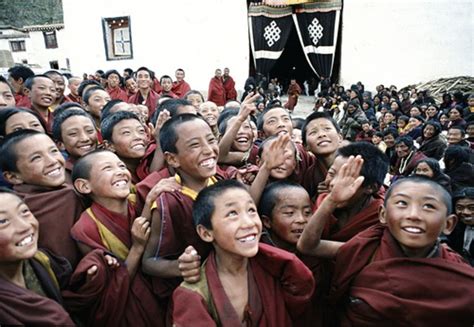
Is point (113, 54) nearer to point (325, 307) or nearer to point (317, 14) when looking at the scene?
point (317, 14)

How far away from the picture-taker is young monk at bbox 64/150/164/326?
149 cm

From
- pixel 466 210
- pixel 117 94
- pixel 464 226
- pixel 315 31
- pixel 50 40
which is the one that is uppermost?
pixel 50 40

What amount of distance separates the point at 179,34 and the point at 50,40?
17.0 metres

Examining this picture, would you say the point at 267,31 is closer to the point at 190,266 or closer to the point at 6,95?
the point at 6,95

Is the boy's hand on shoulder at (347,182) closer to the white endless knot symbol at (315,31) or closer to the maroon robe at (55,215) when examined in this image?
the maroon robe at (55,215)

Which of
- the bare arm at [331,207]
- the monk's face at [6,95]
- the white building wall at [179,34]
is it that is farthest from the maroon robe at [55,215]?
the white building wall at [179,34]

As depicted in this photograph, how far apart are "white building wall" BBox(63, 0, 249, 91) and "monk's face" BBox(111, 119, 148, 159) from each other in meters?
9.43

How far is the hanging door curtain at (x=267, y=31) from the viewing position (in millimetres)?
11156

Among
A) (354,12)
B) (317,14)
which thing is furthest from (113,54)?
(354,12)

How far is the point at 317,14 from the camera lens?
1102 centimetres

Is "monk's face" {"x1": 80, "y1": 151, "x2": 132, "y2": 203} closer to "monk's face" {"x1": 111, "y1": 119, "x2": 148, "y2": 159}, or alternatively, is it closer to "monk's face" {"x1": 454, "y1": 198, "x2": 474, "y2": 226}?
"monk's face" {"x1": 111, "y1": 119, "x2": 148, "y2": 159}

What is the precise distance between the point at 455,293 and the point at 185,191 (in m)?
1.18

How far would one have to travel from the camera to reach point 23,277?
1369 mm

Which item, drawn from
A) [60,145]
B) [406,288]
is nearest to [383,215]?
[406,288]
